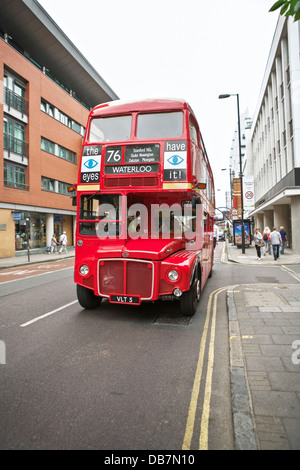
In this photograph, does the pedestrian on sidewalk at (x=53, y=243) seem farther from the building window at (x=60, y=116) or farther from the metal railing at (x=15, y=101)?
the building window at (x=60, y=116)

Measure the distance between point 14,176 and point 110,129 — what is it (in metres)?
18.5

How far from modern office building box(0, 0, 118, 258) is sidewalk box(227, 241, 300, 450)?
1679 centimetres

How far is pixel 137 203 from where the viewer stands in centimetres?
611

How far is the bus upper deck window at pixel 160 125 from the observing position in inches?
226

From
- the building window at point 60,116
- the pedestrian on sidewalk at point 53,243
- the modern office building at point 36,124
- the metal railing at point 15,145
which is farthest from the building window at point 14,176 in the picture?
the building window at point 60,116

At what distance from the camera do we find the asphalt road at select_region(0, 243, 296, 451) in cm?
246

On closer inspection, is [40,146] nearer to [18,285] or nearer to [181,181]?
[18,285]

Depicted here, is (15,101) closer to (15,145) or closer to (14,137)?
(14,137)

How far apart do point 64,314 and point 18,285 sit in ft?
15.1

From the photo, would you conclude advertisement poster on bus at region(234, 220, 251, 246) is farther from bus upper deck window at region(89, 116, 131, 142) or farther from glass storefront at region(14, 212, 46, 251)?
bus upper deck window at region(89, 116, 131, 142)
